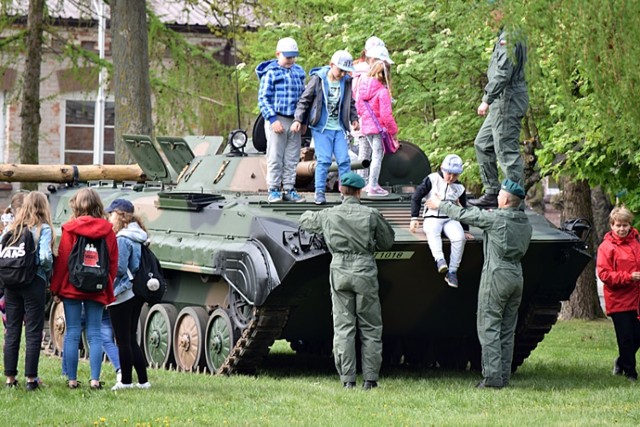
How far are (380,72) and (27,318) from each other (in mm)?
4826

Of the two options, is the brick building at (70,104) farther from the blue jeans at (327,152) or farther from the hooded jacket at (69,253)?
the hooded jacket at (69,253)

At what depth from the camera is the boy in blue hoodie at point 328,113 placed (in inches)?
561

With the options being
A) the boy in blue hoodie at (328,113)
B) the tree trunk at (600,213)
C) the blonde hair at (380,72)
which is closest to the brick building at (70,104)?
the tree trunk at (600,213)

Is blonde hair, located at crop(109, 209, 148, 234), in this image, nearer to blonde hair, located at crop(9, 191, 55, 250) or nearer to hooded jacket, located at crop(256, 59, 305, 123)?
blonde hair, located at crop(9, 191, 55, 250)

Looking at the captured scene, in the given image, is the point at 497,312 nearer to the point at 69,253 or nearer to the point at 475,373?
the point at 475,373

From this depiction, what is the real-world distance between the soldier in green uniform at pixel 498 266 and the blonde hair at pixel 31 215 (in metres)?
3.59

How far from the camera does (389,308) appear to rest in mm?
14102

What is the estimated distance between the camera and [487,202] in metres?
14.4

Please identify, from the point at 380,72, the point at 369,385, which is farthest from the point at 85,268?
the point at 380,72

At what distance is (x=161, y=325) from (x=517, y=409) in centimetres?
514

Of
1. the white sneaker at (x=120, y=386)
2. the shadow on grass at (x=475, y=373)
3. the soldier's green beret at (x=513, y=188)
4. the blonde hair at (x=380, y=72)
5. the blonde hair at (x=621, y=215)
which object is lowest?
the shadow on grass at (x=475, y=373)

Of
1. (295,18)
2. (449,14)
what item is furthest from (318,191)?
(295,18)

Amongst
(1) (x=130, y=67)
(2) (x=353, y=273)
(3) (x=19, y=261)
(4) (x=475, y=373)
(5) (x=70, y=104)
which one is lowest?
(4) (x=475, y=373)

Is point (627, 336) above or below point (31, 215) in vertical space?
below
